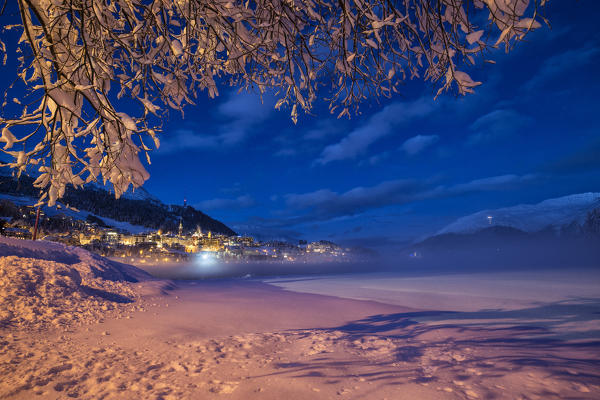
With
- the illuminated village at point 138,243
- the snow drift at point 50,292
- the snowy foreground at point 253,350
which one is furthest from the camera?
the illuminated village at point 138,243

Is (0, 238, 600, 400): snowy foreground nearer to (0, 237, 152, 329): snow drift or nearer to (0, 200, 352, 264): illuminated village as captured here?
(0, 237, 152, 329): snow drift

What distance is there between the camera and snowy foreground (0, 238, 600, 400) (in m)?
3.65

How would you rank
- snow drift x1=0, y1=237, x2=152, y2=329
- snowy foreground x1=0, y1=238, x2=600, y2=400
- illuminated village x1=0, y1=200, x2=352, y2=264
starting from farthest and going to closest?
illuminated village x1=0, y1=200, x2=352, y2=264 → snow drift x1=0, y1=237, x2=152, y2=329 → snowy foreground x1=0, y1=238, x2=600, y2=400

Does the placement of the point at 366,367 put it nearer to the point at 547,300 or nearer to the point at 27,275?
the point at 27,275

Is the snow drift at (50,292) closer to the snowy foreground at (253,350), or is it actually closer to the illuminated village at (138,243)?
the snowy foreground at (253,350)

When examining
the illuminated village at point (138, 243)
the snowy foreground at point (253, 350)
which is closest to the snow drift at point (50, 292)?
the snowy foreground at point (253, 350)

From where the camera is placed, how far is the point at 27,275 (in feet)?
24.2

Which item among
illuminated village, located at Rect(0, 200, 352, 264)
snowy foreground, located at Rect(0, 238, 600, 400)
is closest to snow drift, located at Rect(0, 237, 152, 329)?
snowy foreground, located at Rect(0, 238, 600, 400)

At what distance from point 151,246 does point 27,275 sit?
9722 centimetres

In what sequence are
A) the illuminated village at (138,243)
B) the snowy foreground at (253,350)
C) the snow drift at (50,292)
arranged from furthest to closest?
the illuminated village at (138,243)
the snow drift at (50,292)
the snowy foreground at (253,350)

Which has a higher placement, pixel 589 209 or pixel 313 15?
pixel 589 209

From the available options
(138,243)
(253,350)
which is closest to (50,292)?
(253,350)

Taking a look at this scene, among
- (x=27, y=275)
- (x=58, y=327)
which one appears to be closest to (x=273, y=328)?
(x=58, y=327)

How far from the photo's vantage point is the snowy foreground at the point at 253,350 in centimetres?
365
